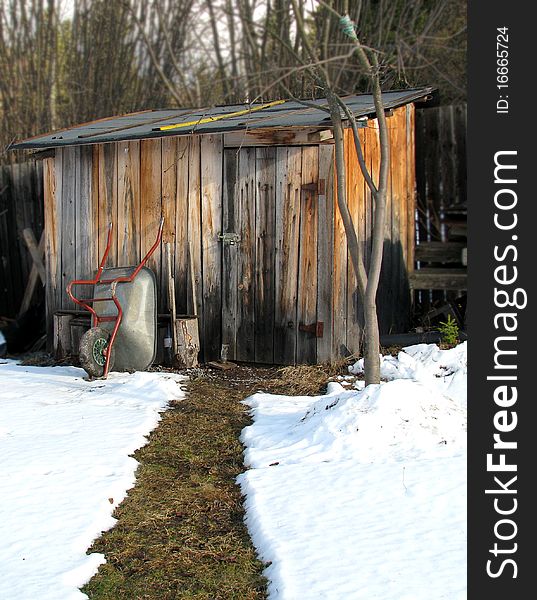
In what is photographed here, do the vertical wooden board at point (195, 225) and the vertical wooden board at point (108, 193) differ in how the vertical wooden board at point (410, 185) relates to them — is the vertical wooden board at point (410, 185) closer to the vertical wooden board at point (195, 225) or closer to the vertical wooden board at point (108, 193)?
the vertical wooden board at point (195, 225)

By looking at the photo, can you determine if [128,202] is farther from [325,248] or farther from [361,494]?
[361,494]

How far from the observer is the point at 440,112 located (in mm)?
10961

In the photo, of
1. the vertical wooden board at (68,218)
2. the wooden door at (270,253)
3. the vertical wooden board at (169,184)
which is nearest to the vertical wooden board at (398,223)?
the wooden door at (270,253)

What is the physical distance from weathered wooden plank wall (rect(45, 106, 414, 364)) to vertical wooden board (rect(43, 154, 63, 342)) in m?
0.02

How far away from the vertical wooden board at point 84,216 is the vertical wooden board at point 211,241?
1488mm

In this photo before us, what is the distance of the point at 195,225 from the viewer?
9.19 metres

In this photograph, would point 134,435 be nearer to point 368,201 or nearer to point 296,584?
point 296,584

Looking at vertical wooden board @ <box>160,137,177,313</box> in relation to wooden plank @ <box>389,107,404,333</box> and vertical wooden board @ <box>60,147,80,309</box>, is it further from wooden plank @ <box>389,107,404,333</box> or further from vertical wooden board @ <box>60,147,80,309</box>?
wooden plank @ <box>389,107,404,333</box>

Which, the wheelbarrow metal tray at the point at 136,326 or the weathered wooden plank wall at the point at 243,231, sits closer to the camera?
the weathered wooden plank wall at the point at 243,231

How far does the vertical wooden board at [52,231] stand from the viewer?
1014 cm

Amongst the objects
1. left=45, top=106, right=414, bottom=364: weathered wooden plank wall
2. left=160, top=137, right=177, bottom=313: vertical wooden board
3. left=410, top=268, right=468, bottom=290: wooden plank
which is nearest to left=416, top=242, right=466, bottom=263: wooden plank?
left=410, top=268, right=468, bottom=290: wooden plank

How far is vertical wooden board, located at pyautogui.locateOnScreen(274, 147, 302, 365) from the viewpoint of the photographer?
864 centimetres

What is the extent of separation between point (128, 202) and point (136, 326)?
61.7 inches

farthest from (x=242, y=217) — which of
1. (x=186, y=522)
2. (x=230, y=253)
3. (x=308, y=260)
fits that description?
(x=186, y=522)
